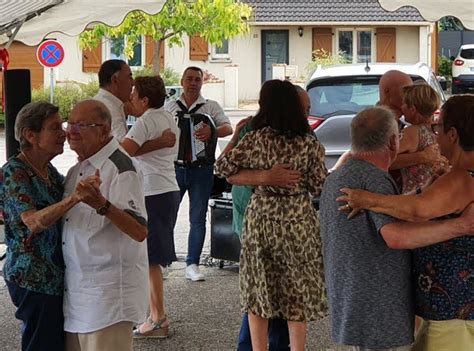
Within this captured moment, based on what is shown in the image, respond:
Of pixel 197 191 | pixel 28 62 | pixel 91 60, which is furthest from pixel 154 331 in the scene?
pixel 91 60

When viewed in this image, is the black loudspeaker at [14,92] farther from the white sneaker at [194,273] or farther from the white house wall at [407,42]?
the white house wall at [407,42]

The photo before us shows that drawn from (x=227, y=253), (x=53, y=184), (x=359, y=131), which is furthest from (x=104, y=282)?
(x=227, y=253)

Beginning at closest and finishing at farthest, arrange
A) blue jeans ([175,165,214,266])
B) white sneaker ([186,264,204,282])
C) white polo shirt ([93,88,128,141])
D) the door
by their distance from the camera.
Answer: white polo shirt ([93,88,128,141]) → blue jeans ([175,165,214,266]) → white sneaker ([186,264,204,282]) → the door

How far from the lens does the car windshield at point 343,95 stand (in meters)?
9.61

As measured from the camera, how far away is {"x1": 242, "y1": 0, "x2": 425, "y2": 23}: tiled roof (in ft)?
105

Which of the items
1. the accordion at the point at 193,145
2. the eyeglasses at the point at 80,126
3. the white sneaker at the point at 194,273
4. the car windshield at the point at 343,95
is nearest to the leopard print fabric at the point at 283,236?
the eyeglasses at the point at 80,126

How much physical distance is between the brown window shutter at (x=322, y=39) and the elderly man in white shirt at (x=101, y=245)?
2948 centimetres

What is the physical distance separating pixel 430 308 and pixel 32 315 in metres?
1.64

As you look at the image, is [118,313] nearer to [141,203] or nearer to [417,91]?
[141,203]

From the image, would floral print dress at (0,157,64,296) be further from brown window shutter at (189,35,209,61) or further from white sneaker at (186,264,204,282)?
brown window shutter at (189,35,209,61)

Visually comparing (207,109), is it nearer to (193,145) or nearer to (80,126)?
(193,145)

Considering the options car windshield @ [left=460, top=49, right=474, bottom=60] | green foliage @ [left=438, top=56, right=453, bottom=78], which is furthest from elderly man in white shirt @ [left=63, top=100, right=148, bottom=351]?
green foliage @ [left=438, top=56, right=453, bottom=78]

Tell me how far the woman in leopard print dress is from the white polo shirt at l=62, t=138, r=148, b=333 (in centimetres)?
105

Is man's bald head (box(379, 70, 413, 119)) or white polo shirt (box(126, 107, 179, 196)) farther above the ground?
man's bald head (box(379, 70, 413, 119))
